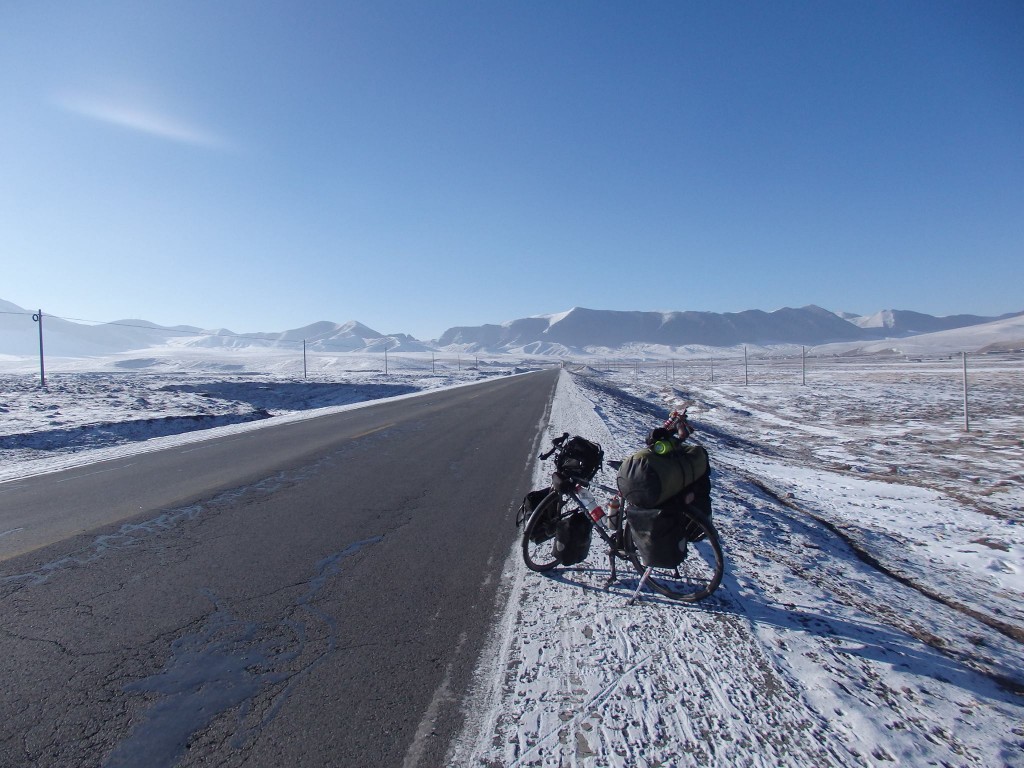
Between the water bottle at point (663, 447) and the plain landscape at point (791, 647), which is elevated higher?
the water bottle at point (663, 447)

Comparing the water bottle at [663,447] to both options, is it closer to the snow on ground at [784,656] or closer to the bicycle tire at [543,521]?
the snow on ground at [784,656]

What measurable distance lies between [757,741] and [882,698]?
2.78 ft

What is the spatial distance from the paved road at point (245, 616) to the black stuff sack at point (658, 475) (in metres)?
1.36

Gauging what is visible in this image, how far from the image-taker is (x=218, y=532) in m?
5.56

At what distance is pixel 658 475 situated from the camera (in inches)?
137

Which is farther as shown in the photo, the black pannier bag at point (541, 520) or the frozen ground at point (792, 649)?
the black pannier bag at point (541, 520)

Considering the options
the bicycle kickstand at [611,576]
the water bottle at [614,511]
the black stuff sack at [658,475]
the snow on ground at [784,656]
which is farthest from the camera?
the bicycle kickstand at [611,576]

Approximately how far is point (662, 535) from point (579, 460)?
895 millimetres

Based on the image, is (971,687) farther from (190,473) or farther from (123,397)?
(123,397)

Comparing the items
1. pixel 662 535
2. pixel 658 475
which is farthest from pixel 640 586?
pixel 658 475

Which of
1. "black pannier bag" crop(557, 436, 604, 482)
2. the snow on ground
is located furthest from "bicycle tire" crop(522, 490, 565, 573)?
"black pannier bag" crop(557, 436, 604, 482)

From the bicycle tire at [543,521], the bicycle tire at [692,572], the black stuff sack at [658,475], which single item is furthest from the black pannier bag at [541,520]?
the black stuff sack at [658,475]

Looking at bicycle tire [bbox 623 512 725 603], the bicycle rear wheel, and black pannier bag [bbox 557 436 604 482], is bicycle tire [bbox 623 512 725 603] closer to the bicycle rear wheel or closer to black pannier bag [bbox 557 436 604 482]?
black pannier bag [bbox 557 436 604 482]

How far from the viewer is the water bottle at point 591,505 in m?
4.13
